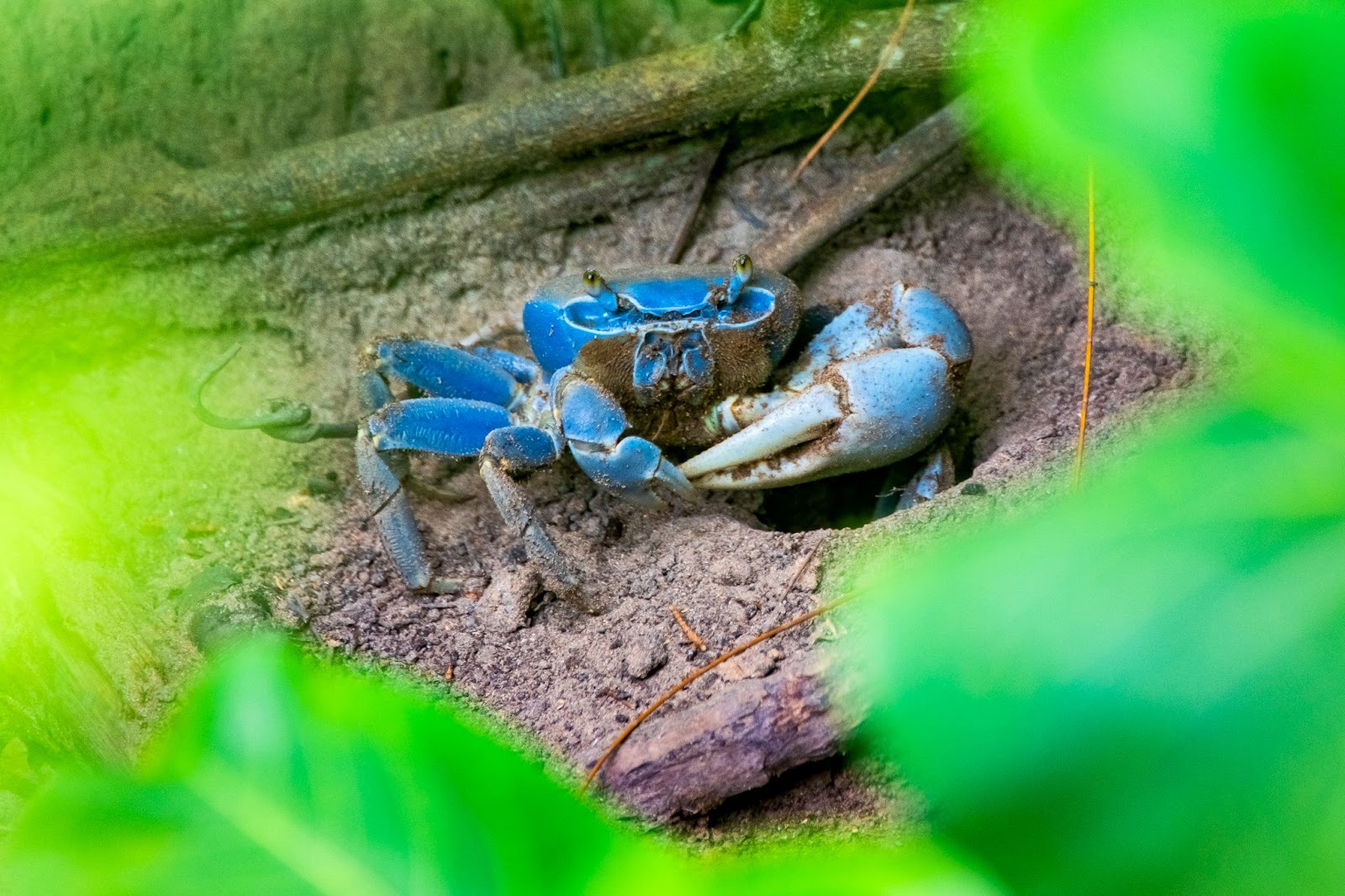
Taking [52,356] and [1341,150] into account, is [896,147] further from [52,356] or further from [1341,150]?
[1341,150]

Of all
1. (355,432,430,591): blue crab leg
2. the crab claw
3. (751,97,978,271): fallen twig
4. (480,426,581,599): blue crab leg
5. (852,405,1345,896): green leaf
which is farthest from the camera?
(751,97,978,271): fallen twig

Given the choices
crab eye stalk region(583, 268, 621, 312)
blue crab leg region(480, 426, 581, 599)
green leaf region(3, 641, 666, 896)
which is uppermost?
green leaf region(3, 641, 666, 896)

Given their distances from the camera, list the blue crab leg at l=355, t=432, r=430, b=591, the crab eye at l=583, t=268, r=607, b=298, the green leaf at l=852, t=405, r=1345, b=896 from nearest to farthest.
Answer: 1. the green leaf at l=852, t=405, r=1345, b=896
2. the blue crab leg at l=355, t=432, r=430, b=591
3. the crab eye at l=583, t=268, r=607, b=298

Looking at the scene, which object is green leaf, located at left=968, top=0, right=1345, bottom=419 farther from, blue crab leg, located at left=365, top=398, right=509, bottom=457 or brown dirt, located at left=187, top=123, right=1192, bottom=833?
blue crab leg, located at left=365, top=398, right=509, bottom=457

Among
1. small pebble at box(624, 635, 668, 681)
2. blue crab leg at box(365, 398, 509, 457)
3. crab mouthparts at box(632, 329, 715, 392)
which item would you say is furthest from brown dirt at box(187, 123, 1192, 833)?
crab mouthparts at box(632, 329, 715, 392)

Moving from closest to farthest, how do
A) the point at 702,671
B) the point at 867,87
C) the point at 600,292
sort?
the point at 702,671, the point at 867,87, the point at 600,292

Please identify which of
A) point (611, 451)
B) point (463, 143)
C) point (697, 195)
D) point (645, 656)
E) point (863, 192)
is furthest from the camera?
point (697, 195)

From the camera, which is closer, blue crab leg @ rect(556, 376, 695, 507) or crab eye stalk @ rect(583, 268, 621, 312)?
blue crab leg @ rect(556, 376, 695, 507)

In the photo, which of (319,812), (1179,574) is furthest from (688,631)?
(1179,574)

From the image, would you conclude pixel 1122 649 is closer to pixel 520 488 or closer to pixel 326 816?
pixel 326 816
